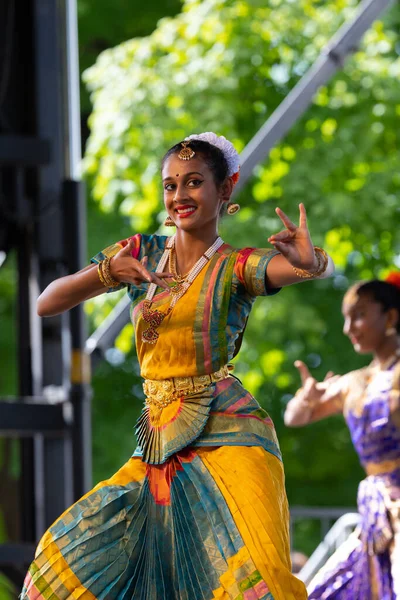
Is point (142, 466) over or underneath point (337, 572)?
over

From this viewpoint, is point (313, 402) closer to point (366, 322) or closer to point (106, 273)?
point (366, 322)

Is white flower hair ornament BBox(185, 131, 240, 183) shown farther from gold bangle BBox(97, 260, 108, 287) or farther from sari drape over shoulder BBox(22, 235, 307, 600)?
gold bangle BBox(97, 260, 108, 287)

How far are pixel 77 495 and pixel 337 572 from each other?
171 cm

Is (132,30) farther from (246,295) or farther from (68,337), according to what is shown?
(246,295)

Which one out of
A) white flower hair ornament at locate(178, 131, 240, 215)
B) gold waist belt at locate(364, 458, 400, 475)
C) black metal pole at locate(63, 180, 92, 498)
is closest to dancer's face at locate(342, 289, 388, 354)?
gold waist belt at locate(364, 458, 400, 475)

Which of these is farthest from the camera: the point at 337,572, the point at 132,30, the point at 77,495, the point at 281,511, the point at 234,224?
the point at 132,30

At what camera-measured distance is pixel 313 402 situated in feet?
18.9

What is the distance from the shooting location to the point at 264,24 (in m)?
11.6

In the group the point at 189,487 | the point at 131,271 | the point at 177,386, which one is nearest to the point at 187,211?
the point at 131,271

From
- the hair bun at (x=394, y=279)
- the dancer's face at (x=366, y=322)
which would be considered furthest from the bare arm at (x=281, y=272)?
the hair bun at (x=394, y=279)

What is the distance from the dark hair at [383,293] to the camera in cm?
583

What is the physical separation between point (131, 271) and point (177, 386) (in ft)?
1.27

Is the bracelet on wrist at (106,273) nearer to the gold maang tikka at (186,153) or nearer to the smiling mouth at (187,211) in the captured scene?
the smiling mouth at (187,211)

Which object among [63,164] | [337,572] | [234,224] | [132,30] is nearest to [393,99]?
[234,224]
